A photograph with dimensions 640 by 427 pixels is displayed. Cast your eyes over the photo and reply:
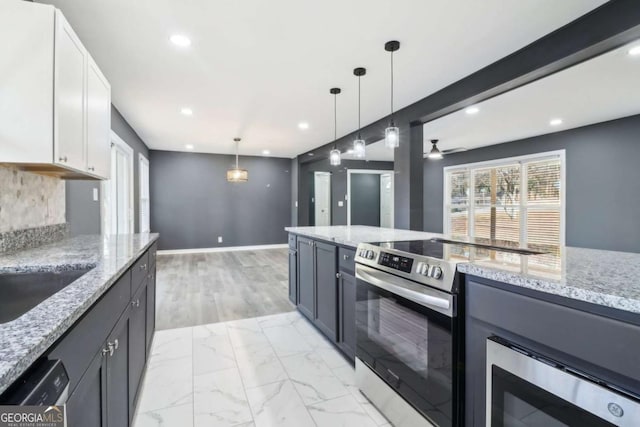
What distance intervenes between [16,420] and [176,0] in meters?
2.24

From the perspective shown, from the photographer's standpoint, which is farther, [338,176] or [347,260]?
[338,176]

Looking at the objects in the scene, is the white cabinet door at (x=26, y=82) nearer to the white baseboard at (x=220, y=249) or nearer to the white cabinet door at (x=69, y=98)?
the white cabinet door at (x=69, y=98)

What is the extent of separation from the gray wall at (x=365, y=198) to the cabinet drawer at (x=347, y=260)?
264 inches

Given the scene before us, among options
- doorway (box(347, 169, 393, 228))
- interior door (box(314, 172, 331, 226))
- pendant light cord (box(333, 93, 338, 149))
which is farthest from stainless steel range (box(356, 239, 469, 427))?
doorway (box(347, 169, 393, 228))

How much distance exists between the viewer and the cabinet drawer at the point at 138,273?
66.6 inches

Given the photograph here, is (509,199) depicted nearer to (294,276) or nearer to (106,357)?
(294,276)

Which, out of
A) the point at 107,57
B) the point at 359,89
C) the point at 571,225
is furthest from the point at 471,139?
the point at 107,57

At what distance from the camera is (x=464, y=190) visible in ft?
24.4

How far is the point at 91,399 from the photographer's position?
3.17 feet

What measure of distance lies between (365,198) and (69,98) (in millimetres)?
8003

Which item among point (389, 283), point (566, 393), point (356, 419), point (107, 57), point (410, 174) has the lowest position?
point (356, 419)

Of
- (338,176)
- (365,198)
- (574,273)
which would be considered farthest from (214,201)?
(574,273)

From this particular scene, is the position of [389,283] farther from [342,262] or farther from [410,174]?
[410,174]

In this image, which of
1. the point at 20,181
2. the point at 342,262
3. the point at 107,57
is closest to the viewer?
the point at 20,181
